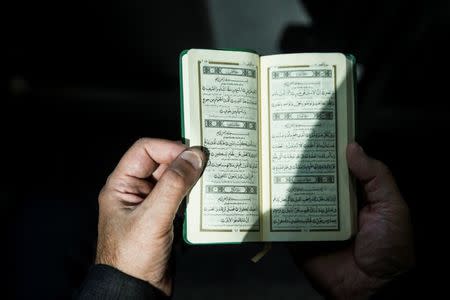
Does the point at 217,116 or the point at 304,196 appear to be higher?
the point at 217,116

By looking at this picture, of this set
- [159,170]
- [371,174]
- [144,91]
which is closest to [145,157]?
[159,170]

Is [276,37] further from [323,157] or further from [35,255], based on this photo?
[35,255]

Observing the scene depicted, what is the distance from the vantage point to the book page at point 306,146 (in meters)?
1.10

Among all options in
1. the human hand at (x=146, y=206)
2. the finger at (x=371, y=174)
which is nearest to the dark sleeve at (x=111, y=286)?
the human hand at (x=146, y=206)

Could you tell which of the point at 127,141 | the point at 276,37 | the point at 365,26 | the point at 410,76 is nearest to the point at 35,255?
the point at 127,141

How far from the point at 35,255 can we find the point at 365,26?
1.48 m

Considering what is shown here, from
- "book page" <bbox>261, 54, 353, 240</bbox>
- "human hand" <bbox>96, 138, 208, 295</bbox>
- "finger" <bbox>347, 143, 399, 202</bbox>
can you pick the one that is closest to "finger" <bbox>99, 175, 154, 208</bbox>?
"human hand" <bbox>96, 138, 208, 295</bbox>

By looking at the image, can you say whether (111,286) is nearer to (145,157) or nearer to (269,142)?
(145,157)

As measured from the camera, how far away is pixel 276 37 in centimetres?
175

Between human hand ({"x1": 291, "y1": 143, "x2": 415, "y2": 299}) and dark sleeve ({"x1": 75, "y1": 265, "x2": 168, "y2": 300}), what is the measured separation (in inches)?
22.2

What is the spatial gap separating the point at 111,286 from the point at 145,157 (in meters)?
0.34

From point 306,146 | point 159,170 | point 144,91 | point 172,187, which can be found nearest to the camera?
point 172,187

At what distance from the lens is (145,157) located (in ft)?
3.76

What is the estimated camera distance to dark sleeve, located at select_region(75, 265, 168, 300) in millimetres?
1044
